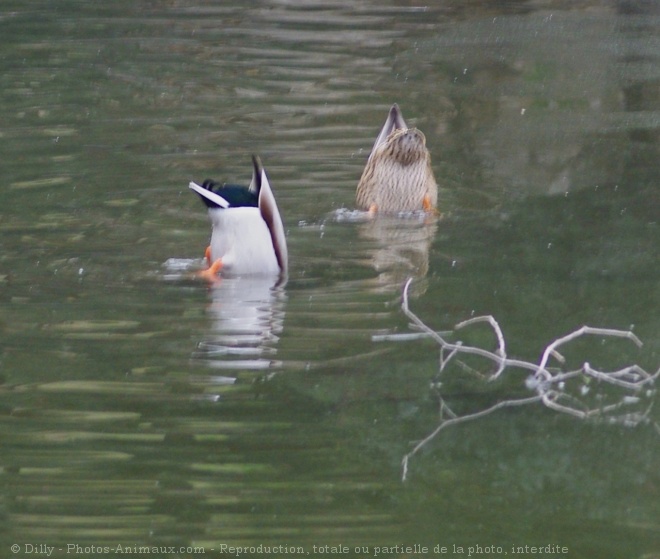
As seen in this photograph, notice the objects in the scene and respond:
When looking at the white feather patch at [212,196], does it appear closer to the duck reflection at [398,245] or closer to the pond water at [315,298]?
the pond water at [315,298]

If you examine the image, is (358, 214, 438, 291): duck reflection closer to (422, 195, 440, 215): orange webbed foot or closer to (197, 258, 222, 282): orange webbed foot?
(422, 195, 440, 215): orange webbed foot

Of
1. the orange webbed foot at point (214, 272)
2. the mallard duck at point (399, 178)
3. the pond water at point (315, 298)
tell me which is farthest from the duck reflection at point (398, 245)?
the orange webbed foot at point (214, 272)

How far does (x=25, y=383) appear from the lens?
620 cm

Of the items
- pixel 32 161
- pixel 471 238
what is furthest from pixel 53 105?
pixel 471 238

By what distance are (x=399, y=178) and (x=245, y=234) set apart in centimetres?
252

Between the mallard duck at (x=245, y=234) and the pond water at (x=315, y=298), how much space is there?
137 millimetres

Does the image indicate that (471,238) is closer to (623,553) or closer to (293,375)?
(293,375)

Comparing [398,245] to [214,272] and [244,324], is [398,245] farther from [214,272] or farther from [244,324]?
[244,324]

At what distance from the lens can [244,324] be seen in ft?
23.3

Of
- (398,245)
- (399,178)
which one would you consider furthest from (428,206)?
(398,245)

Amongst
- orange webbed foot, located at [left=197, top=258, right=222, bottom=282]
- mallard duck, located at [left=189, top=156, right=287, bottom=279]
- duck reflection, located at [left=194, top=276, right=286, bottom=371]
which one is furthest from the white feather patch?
duck reflection, located at [left=194, top=276, right=286, bottom=371]

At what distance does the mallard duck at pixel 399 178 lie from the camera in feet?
33.7

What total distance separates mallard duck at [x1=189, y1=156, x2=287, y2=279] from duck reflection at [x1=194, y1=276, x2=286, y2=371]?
8cm

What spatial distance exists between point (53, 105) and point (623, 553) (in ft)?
29.1
